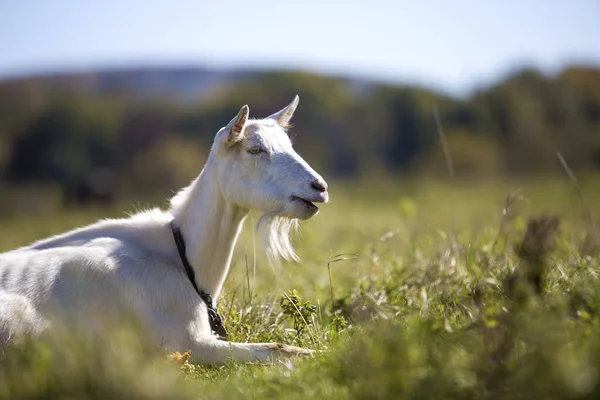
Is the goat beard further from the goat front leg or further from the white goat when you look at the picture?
the goat front leg

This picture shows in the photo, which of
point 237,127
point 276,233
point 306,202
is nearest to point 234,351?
point 276,233

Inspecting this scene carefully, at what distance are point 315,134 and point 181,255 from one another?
6578 cm

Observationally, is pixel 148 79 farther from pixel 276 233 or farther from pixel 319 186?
pixel 319 186

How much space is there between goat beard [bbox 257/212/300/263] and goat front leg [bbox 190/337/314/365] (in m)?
0.77

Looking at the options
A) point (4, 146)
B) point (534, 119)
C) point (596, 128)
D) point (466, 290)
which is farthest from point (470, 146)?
point (466, 290)

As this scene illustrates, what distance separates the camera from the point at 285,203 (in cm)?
476

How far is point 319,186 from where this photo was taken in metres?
4.69

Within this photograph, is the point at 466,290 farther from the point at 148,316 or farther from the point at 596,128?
the point at 596,128

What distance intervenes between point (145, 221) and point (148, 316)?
0.89 metres

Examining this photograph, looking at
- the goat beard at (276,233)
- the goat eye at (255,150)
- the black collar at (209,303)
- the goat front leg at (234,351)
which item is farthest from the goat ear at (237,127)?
the goat front leg at (234,351)

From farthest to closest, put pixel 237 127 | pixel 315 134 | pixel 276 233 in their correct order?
pixel 315 134 < pixel 276 233 < pixel 237 127

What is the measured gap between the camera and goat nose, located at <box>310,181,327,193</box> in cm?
468

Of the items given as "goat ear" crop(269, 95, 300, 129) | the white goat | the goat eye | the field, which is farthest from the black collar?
"goat ear" crop(269, 95, 300, 129)

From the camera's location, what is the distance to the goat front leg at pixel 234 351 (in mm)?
4348
